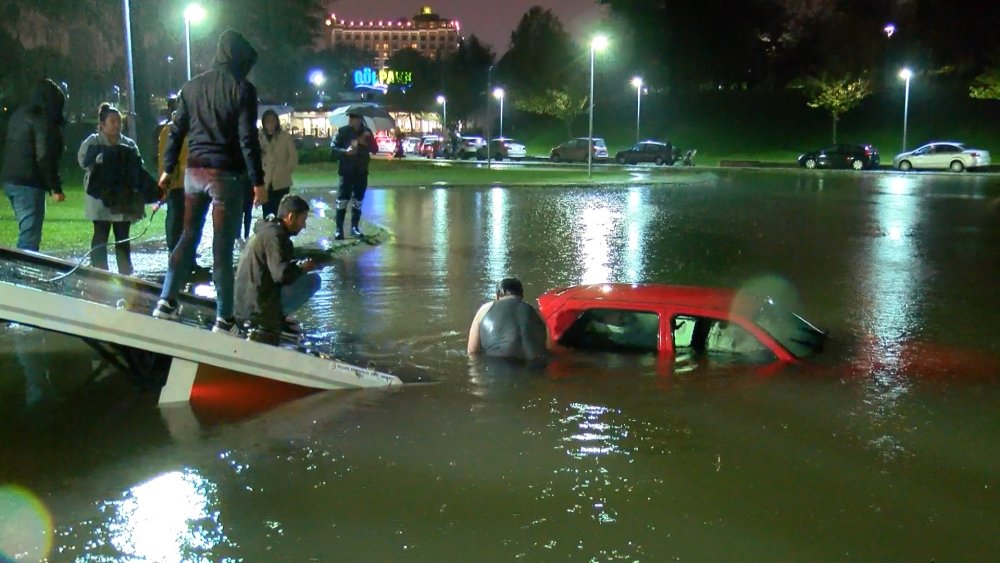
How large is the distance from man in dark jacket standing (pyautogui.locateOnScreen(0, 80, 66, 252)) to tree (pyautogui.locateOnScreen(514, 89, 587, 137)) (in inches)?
2688

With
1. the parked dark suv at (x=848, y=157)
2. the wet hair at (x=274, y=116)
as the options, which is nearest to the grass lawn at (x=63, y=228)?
the wet hair at (x=274, y=116)

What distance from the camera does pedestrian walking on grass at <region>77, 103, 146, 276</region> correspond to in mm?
9602

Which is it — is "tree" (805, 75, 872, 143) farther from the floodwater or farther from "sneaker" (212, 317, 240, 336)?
"sneaker" (212, 317, 240, 336)

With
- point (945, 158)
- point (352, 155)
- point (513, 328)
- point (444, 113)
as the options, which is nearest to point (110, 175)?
point (513, 328)

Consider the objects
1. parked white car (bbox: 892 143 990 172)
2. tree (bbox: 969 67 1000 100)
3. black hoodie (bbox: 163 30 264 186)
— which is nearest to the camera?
black hoodie (bbox: 163 30 264 186)

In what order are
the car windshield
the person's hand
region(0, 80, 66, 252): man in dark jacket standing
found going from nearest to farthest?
the person's hand, the car windshield, region(0, 80, 66, 252): man in dark jacket standing

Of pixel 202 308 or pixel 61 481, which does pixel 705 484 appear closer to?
pixel 61 481

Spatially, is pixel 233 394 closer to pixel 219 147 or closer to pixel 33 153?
pixel 219 147

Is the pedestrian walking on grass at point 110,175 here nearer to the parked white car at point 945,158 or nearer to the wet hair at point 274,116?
the wet hair at point 274,116

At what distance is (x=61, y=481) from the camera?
5.62 m

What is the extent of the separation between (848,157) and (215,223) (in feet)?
157

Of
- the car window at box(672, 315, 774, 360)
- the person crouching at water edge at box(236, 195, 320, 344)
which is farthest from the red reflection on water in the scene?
the car window at box(672, 315, 774, 360)

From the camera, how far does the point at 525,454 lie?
20.6ft

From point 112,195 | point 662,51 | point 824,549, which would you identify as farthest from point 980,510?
point 662,51
